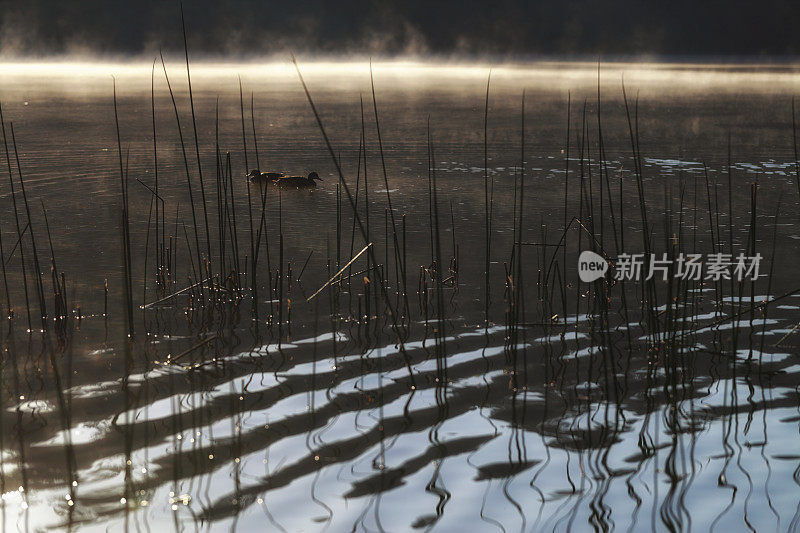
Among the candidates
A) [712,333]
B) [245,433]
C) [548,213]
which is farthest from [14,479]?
[548,213]

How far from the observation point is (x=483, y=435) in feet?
8.54

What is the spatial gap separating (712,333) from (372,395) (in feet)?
4.77

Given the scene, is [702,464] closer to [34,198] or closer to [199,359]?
[199,359]
